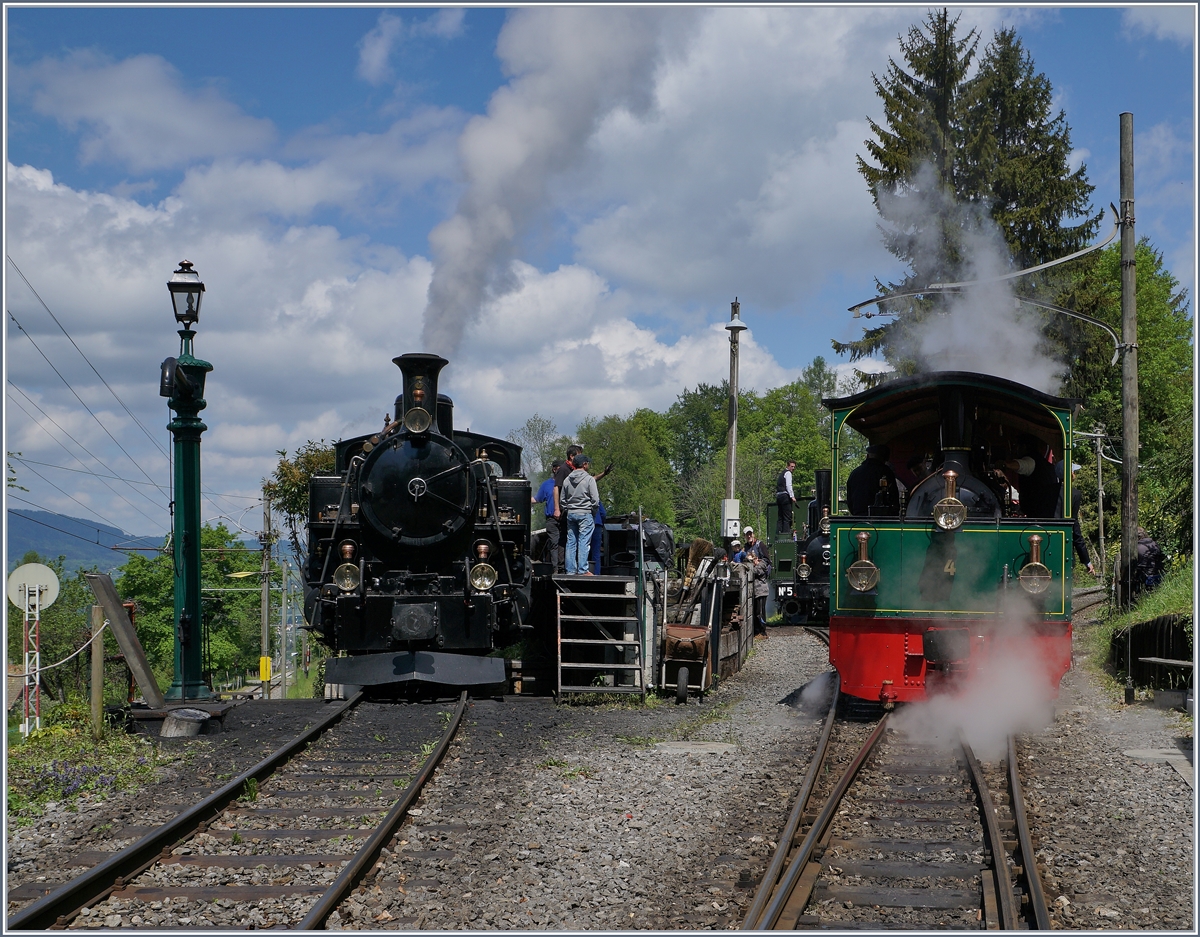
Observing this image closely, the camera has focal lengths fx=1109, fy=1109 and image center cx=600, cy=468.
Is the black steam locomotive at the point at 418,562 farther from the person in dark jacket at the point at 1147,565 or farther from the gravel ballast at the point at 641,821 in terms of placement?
the person in dark jacket at the point at 1147,565

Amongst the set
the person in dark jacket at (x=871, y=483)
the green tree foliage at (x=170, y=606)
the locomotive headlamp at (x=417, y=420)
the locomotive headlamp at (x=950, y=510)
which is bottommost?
the green tree foliage at (x=170, y=606)

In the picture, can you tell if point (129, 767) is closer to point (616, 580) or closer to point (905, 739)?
point (616, 580)

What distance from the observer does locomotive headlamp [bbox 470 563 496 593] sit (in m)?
10.6

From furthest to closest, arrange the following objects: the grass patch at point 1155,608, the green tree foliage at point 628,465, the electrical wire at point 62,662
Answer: the green tree foliage at point 628,465 → the grass patch at point 1155,608 → the electrical wire at point 62,662

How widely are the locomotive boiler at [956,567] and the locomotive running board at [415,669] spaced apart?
10.6 ft

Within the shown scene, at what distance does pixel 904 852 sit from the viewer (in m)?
5.66

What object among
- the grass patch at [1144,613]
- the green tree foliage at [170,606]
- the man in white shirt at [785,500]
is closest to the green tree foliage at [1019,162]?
the man in white shirt at [785,500]

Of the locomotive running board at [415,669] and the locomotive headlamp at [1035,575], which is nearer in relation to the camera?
the locomotive headlamp at [1035,575]

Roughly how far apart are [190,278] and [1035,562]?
326 inches

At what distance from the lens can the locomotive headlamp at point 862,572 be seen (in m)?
9.16

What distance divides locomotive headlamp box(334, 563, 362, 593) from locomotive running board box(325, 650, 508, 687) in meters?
0.66

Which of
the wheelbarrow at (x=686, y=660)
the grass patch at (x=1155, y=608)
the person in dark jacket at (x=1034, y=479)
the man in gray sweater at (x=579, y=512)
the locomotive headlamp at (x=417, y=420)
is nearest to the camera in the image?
the person in dark jacket at (x=1034, y=479)

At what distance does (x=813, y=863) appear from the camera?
5.37m

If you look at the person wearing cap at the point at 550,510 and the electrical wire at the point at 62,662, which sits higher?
the person wearing cap at the point at 550,510
